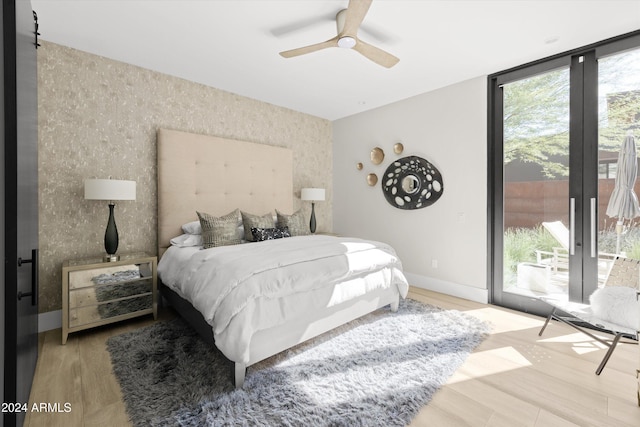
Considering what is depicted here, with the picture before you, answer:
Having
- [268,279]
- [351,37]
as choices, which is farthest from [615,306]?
[351,37]

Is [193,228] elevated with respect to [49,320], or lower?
elevated

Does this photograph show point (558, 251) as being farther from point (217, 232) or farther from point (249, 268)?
point (217, 232)

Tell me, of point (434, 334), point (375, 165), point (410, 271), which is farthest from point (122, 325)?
point (375, 165)

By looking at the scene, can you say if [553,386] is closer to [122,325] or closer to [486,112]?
[486,112]

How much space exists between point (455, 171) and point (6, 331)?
3.89 metres

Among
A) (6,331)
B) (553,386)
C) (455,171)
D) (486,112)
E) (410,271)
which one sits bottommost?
(553,386)

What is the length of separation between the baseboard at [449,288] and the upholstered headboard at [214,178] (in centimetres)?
204

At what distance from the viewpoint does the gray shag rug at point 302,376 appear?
1574 millimetres

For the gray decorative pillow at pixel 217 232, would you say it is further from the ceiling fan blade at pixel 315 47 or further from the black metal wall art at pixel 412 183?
the black metal wall art at pixel 412 183

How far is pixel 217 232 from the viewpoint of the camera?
114 inches

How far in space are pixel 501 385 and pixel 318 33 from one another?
292 centimetres

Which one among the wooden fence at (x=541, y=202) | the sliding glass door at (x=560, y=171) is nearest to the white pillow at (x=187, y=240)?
the sliding glass door at (x=560, y=171)

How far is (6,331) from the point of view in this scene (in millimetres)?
1173

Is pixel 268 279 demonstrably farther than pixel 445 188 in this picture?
No
